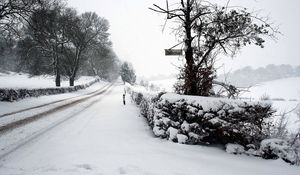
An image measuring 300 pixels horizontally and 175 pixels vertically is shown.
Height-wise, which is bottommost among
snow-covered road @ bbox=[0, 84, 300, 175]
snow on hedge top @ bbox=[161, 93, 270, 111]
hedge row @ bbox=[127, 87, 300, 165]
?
snow-covered road @ bbox=[0, 84, 300, 175]

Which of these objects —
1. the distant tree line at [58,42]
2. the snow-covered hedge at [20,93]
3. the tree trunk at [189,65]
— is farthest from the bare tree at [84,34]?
the tree trunk at [189,65]

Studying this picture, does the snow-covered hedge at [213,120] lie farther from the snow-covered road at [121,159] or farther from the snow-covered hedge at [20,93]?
the snow-covered hedge at [20,93]

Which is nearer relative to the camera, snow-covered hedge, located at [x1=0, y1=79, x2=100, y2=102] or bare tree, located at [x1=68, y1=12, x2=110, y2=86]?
snow-covered hedge, located at [x1=0, y1=79, x2=100, y2=102]

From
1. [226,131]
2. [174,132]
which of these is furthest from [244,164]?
[174,132]

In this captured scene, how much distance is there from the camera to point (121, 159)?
212 inches

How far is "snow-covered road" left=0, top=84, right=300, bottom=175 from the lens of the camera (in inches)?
189

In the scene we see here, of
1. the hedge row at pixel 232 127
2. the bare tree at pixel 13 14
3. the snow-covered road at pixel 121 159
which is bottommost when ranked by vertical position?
the snow-covered road at pixel 121 159

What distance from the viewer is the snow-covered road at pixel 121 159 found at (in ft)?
15.7

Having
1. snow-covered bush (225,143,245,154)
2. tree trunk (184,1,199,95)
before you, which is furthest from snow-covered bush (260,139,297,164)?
tree trunk (184,1,199,95)

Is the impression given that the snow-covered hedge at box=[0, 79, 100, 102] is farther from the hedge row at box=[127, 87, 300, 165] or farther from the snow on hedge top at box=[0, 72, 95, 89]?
the hedge row at box=[127, 87, 300, 165]

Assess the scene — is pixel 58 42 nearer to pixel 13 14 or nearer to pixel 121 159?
pixel 13 14

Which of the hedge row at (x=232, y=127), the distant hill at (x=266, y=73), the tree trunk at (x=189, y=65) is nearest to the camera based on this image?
the hedge row at (x=232, y=127)

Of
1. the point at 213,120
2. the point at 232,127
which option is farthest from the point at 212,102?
the point at 232,127

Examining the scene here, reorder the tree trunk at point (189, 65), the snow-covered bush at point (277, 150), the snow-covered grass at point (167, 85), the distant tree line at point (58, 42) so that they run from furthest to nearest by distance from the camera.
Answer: the distant tree line at point (58, 42) < the snow-covered grass at point (167, 85) < the tree trunk at point (189, 65) < the snow-covered bush at point (277, 150)
